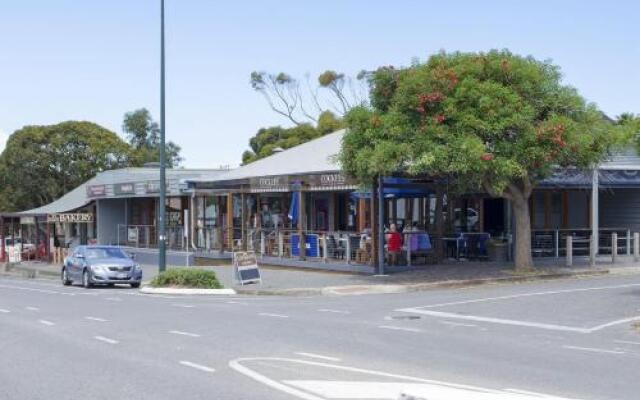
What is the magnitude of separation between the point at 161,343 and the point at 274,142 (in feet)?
178

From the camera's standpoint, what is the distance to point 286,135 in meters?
66.6

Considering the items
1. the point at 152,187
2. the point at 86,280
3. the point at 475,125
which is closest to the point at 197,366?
the point at 475,125

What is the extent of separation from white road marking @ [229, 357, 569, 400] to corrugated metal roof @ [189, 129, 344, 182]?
19870mm

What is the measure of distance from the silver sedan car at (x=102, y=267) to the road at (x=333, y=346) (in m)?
5.67

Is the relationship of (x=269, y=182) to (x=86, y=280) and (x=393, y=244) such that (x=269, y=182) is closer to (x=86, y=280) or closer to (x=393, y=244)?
(x=393, y=244)

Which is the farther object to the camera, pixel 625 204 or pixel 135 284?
pixel 625 204

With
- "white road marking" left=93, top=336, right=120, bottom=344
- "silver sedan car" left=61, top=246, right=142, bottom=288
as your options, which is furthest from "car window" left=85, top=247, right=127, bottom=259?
"white road marking" left=93, top=336, right=120, bottom=344

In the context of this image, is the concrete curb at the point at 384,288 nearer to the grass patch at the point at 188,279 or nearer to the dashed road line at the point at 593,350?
the grass patch at the point at 188,279

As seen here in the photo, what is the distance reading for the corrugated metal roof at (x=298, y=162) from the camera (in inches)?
1260

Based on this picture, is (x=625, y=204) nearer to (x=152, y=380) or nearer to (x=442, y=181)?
(x=442, y=181)

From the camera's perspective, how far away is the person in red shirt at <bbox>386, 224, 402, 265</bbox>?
28344 millimetres

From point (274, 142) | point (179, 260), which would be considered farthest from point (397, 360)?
point (274, 142)

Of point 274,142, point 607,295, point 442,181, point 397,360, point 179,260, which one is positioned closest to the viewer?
point 397,360

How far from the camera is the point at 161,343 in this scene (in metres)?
14.1
